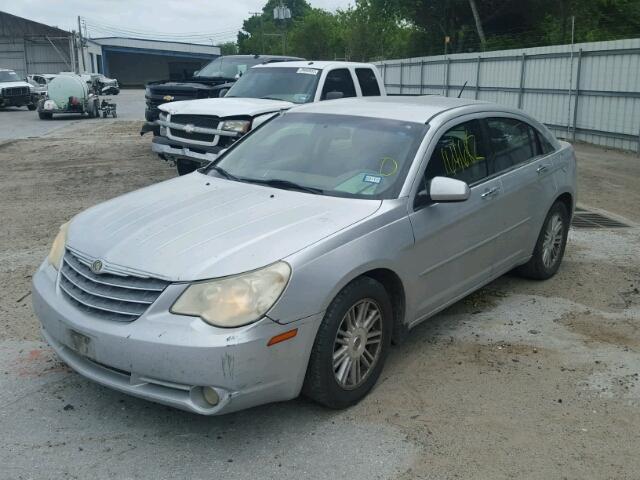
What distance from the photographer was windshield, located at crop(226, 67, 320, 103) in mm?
10355

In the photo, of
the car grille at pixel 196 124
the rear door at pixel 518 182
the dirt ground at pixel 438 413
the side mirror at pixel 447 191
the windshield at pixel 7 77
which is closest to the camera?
the dirt ground at pixel 438 413

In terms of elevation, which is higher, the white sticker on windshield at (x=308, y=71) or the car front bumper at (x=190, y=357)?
the white sticker on windshield at (x=308, y=71)

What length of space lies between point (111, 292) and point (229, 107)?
260 inches

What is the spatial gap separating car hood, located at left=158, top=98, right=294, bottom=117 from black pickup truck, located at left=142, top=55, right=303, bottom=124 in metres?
3.65

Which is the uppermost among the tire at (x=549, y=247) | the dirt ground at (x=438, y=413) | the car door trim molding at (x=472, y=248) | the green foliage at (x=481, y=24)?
the green foliage at (x=481, y=24)

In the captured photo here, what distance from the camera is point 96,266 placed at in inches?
140

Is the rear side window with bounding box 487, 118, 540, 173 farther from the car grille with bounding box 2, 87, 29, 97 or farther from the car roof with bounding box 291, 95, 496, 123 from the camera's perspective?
the car grille with bounding box 2, 87, 29, 97

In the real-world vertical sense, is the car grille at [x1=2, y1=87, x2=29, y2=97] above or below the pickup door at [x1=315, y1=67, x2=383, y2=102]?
below

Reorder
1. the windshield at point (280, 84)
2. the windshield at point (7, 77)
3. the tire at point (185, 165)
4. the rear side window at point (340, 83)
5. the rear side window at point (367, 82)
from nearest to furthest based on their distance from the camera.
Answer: the tire at point (185, 165)
the windshield at point (280, 84)
the rear side window at point (340, 83)
the rear side window at point (367, 82)
the windshield at point (7, 77)

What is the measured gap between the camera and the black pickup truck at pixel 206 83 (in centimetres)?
1426

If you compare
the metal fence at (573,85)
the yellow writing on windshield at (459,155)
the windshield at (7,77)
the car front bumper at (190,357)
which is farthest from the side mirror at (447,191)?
the windshield at (7,77)

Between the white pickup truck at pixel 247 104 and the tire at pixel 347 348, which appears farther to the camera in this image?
the white pickup truck at pixel 247 104

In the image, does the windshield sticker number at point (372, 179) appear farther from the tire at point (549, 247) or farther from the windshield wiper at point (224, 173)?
the tire at point (549, 247)

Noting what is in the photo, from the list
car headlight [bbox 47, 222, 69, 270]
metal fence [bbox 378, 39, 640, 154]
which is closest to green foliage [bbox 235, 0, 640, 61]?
metal fence [bbox 378, 39, 640, 154]
